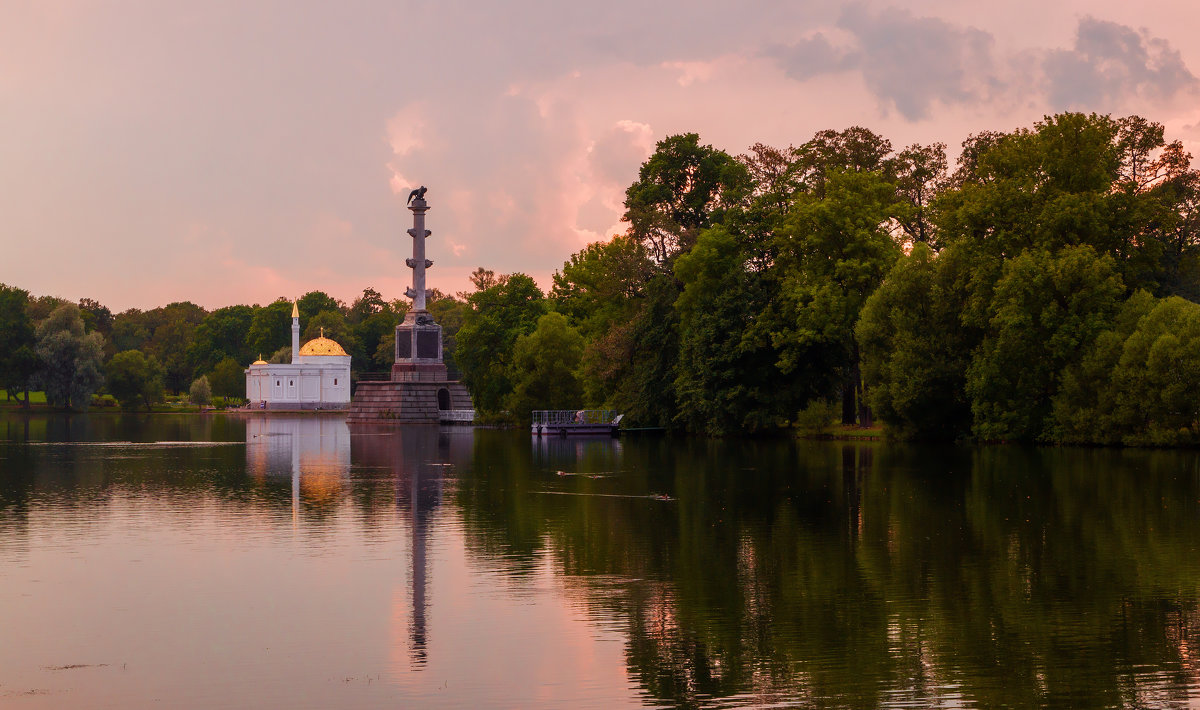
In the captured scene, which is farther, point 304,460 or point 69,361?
point 69,361

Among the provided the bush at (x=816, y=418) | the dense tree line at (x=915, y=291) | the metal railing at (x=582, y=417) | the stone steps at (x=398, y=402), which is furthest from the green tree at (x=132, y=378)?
the bush at (x=816, y=418)

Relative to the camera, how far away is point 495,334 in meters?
101

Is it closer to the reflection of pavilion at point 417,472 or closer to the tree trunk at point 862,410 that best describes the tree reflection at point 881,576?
the reflection of pavilion at point 417,472

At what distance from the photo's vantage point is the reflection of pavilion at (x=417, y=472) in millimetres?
17375

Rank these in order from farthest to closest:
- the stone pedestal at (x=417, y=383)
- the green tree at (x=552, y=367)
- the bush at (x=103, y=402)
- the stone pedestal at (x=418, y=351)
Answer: the bush at (x=103, y=402), the stone pedestal at (x=418, y=351), the stone pedestal at (x=417, y=383), the green tree at (x=552, y=367)

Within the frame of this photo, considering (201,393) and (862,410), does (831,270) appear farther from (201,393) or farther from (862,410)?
(201,393)

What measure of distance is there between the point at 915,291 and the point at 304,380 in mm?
123563

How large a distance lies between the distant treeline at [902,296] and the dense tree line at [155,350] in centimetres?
6012

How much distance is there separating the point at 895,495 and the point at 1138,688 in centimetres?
2014

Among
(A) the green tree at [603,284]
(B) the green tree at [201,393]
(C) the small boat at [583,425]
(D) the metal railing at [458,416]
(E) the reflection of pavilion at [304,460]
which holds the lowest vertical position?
(E) the reflection of pavilion at [304,460]

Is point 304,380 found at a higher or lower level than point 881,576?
higher

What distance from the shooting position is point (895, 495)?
32875 millimetres

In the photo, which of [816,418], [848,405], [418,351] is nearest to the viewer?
[816,418]

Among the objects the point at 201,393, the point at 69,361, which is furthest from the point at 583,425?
the point at 201,393
